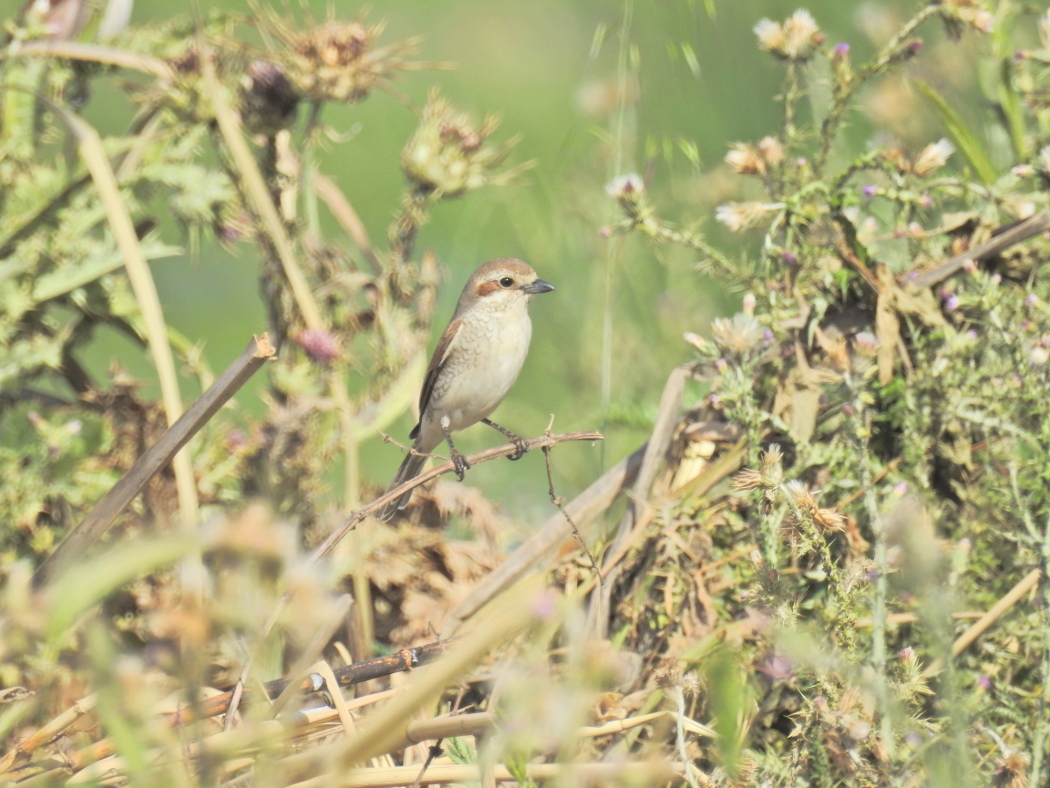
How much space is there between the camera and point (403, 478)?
10.4 ft

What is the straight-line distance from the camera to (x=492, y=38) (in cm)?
760

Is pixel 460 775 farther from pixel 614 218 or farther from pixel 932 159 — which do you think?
pixel 614 218

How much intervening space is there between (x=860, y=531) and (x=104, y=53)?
7.04 ft

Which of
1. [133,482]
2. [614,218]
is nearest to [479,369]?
[614,218]

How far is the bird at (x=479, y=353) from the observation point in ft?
11.0

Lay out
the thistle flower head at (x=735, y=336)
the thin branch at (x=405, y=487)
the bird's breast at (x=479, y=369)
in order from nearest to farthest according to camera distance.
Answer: the thin branch at (x=405, y=487) < the thistle flower head at (x=735, y=336) < the bird's breast at (x=479, y=369)

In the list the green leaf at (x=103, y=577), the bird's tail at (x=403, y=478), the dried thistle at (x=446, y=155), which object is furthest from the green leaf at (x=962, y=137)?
the green leaf at (x=103, y=577)

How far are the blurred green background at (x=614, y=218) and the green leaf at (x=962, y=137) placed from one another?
192mm

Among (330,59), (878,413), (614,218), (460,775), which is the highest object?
(330,59)

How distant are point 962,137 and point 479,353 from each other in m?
1.44

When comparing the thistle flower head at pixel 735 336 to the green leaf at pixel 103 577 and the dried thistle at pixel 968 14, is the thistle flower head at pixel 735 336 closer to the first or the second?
the dried thistle at pixel 968 14

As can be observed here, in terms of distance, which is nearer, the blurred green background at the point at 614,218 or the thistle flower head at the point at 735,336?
the thistle flower head at the point at 735,336

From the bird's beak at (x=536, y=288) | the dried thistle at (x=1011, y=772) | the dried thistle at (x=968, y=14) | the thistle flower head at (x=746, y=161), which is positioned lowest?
the dried thistle at (x=1011, y=772)

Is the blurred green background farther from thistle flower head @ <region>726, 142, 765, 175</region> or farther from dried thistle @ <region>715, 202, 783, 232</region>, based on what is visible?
thistle flower head @ <region>726, 142, 765, 175</region>
